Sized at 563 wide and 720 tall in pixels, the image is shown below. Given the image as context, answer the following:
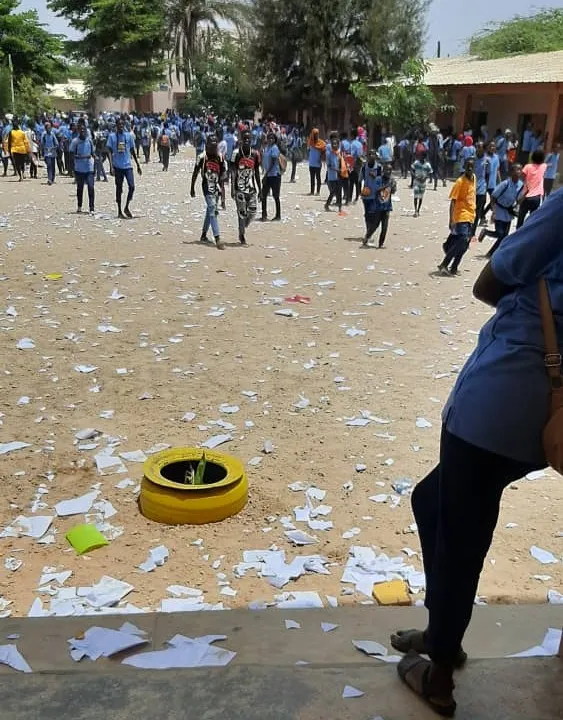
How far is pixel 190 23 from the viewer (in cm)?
5422

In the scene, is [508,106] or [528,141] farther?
[508,106]

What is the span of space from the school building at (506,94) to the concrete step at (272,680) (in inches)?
923

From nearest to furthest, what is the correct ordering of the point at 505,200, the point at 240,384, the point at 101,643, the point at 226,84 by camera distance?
the point at 101,643 → the point at 240,384 → the point at 505,200 → the point at 226,84

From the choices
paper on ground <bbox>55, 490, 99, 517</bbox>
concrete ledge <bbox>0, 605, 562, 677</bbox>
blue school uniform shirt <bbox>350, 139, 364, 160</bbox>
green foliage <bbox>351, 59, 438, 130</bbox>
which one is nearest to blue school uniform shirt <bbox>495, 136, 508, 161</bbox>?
blue school uniform shirt <bbox>350, 139, 364, 160</bbox>

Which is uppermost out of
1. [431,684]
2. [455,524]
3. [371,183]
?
[371,183]

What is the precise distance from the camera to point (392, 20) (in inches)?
1547

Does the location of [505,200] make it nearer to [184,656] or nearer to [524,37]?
[184,656]

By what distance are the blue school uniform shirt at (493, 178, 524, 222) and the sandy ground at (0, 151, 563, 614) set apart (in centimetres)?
88

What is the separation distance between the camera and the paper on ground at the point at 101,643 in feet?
8.49

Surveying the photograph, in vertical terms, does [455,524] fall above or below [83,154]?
below

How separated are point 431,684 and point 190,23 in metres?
58.6

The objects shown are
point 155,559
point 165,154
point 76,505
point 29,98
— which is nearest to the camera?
point 155,559

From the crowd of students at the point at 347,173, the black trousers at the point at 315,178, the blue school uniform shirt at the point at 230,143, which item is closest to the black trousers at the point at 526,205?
the crowd of students at the point at 347,173

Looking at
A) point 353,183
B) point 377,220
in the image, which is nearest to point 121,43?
point 353,183
